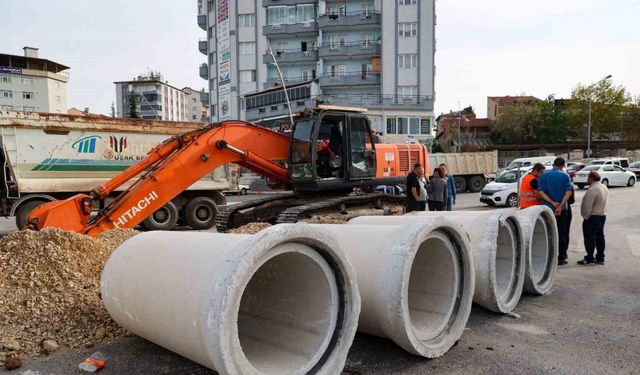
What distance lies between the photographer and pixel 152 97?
398 feet

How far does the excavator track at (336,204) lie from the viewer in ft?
28.2

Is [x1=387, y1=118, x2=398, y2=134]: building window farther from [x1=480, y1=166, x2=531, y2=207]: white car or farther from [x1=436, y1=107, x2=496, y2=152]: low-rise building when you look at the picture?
[x1=480, y1=166, x2=531, y2=207]: white car

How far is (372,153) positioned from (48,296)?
6.34m

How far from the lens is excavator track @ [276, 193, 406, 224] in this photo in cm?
859

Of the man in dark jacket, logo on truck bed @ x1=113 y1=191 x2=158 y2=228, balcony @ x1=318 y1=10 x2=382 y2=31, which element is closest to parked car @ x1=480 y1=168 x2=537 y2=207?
the man in dark jacket

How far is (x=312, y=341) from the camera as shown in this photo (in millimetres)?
3764

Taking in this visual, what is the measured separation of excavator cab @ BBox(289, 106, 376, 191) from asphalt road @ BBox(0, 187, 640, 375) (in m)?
4.13

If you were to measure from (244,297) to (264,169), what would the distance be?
16.5ft

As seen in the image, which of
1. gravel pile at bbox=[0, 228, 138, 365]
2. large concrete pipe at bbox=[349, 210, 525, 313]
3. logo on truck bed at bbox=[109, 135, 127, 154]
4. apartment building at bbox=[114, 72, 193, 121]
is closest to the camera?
gravel pile at bbox=[0, 228, 138, 365]

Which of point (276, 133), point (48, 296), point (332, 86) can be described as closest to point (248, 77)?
point (332, 86)

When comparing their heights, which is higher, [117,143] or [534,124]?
[534,124]

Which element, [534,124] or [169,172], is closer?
[169,172]

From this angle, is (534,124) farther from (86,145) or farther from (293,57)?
(86,145)

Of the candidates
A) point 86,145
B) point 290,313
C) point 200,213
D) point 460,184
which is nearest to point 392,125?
point 460,184
